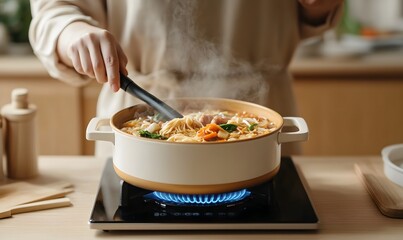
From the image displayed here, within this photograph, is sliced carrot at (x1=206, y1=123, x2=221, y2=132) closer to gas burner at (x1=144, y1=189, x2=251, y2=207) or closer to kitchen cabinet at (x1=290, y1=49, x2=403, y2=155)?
gas burner at (x1=144, y1=189, x2=251, y2=207)

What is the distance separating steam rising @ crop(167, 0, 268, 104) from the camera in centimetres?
166

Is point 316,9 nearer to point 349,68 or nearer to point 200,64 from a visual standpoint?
point 200,64

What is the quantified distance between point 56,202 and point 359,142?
185 cm

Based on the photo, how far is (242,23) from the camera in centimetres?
170

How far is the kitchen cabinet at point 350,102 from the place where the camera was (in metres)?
2.76

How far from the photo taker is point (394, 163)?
1.49m

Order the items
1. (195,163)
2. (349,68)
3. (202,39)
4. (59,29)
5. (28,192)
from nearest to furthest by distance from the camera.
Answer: (195,163) < (28,192) < (59,29) < (202,39) < (349,68)

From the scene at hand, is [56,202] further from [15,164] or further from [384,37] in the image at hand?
[384,37]

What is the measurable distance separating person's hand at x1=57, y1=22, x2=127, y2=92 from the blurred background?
55.8 inches

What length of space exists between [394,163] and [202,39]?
1.86ft

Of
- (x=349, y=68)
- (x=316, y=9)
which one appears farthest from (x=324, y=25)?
(x=349, y=68)

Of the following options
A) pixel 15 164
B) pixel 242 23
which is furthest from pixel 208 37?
pixel 15 164

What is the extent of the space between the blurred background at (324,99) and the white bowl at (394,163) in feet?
4.15

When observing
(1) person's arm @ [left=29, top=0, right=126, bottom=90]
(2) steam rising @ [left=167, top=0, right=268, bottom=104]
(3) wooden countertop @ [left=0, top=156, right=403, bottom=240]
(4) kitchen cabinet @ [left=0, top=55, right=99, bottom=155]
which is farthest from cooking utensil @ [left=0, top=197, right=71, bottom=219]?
(4) kitchen cabinet @ [left=0, top=55, right=99, bottom=155]
